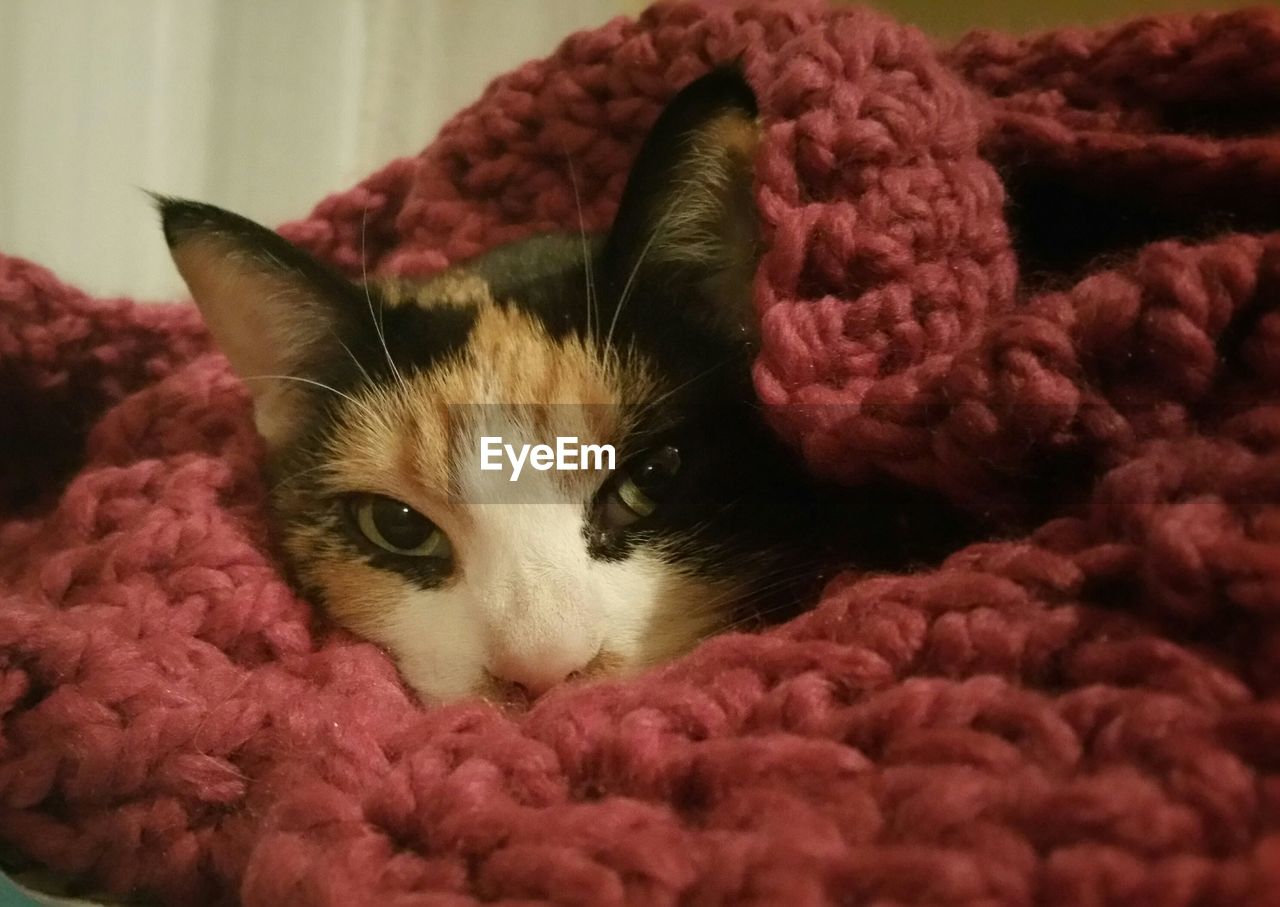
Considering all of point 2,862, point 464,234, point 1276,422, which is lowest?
point 2,862

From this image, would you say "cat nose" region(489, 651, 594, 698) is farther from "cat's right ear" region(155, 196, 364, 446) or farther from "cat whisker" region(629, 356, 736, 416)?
"cat's right ear" region(155, 196, 364, 446)

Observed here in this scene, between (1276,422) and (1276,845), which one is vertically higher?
(1276,422)

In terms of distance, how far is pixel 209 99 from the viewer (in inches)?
58.1

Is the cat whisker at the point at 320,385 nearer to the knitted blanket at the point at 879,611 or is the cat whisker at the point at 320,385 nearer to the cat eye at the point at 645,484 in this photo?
the knitted blanket at the point at 879,611

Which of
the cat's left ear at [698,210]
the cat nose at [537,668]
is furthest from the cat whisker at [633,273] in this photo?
the cat nose at [537,668]

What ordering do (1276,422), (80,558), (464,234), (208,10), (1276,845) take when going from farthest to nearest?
(208,10) → (464,234) → (80,558) → (1276,422) → (1276,845)

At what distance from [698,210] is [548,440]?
0.64ft

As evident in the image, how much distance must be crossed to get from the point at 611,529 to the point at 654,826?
309mm

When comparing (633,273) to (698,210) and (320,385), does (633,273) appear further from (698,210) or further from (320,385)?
(320,385)

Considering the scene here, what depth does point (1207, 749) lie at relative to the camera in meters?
0.33

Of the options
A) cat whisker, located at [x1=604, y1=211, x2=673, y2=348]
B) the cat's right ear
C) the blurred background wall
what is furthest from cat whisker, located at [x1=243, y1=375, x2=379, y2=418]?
the blurred background wall

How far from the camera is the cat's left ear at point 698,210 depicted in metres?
0.64

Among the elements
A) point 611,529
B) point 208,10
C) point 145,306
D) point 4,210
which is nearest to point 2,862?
point 611,529

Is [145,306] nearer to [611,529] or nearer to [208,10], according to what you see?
[611,529]
